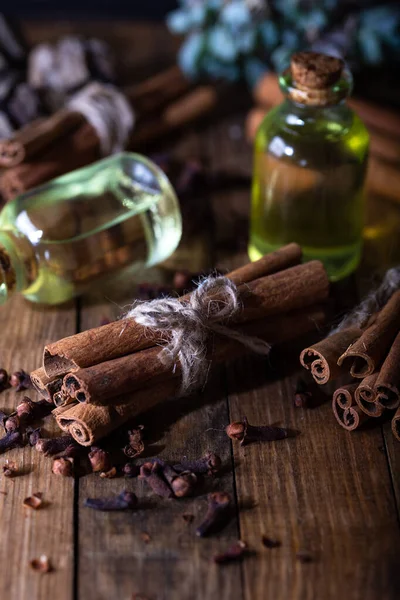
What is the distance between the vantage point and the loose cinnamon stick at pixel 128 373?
4.57ft

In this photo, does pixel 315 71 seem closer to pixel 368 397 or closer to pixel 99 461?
pixel 368 397

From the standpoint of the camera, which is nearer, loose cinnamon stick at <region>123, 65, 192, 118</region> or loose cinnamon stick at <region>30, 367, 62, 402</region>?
loose cinnamon stick at <region>30, 367, 62, 402</region>

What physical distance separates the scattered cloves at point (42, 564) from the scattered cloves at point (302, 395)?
21.8 inches

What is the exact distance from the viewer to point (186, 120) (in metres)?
2.40

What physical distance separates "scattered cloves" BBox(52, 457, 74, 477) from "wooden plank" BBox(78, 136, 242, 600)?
28mm

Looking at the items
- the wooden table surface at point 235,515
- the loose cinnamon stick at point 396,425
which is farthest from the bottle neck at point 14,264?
the loose cinnamon stick at point 396,425

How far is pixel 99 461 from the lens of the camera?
1401mm

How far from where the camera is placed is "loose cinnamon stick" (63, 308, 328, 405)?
1392mm

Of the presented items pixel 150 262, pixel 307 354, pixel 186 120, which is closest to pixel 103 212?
pixel 150 262

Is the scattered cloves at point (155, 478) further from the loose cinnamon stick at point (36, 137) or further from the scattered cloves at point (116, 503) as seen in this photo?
the loose cinnamon stick at point (36, 137)

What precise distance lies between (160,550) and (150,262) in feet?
2.48

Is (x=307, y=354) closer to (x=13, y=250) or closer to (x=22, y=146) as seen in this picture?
(x=13, y=250)

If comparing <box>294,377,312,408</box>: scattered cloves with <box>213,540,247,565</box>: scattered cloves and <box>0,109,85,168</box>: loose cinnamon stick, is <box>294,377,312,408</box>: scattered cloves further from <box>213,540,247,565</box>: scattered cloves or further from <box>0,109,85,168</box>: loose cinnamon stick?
<box>0,109,85,168</box>: loose cinnamon stick

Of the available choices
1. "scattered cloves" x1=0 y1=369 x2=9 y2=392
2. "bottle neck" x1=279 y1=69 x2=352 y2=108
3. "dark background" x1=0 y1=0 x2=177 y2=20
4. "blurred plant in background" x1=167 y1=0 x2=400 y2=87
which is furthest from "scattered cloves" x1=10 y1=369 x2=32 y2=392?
"dark background" x1=0 y1=0 x2=177 y2=20
